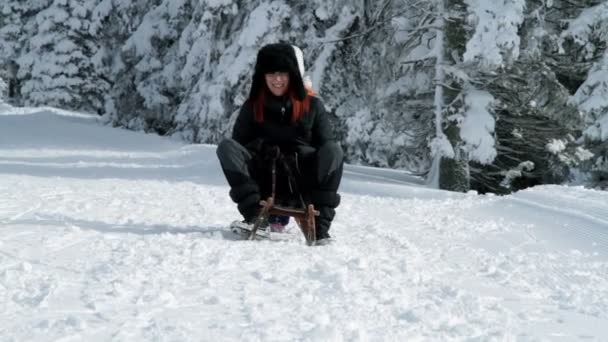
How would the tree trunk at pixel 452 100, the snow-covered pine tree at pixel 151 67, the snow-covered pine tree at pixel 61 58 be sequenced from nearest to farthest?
the tree trunk at pixel 452 100, the snow-covered pine tree at pixel 151 67, the snow-covered pine tree at pixel 61 58

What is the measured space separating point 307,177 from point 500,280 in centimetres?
174

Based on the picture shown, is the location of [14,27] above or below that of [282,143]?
above

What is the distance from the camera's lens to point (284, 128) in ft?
15.8

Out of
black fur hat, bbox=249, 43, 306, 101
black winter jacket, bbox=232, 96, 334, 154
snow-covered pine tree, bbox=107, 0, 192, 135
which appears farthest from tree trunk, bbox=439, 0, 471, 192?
snow-covered pine tree, bbox=107, 0, 192, 135

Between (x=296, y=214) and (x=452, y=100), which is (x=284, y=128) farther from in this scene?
(x=452, y=100)

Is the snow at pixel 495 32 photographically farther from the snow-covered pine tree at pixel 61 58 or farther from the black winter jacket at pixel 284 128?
the snow-covered pine tree at pixel 61 58

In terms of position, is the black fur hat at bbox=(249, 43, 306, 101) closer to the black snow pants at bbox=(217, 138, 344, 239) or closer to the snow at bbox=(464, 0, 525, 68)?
the black snow pants at bbox=(217, 138, 344, 239)

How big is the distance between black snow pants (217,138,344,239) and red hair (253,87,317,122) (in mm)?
273

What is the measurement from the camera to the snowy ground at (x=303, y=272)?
2588mm

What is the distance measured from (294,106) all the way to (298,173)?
54cm

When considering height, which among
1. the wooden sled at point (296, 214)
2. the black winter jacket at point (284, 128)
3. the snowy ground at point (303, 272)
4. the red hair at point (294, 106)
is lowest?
the snowy ground at point (303, 272)

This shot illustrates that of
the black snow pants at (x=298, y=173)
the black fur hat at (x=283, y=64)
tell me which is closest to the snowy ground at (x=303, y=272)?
the black snow pants at (x=298, y=173)

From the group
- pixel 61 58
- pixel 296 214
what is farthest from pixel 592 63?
pixel 61 58

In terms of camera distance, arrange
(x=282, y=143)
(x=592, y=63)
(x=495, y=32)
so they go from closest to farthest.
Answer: (x=282, y=143)
(x=495, y=32)
(x=592, y=63)
